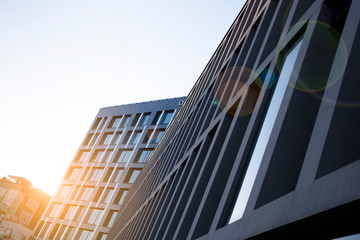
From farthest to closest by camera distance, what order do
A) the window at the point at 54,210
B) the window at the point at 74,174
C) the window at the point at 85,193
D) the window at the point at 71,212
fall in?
the window at the point at 74,174
the window at the point at 54,210
the window at the point at 85,193
the window at the point at 71,212

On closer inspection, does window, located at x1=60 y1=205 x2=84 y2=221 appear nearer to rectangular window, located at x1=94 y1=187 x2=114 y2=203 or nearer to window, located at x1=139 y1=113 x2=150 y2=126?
rectangular window, located at x1=94 y1=187 x2=114 y2=203

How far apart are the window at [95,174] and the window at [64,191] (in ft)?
18.2

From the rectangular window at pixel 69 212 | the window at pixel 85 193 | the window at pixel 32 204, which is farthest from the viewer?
the window at pixel 32 204

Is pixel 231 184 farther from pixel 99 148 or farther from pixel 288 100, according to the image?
pixel 99 148

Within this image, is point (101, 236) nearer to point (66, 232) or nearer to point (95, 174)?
point (66, 232)

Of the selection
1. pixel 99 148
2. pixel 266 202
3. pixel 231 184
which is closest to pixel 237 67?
pixel 231 184

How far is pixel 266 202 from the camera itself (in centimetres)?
457

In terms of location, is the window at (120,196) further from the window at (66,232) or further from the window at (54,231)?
the window at (54,231)

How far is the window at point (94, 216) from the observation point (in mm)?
49750

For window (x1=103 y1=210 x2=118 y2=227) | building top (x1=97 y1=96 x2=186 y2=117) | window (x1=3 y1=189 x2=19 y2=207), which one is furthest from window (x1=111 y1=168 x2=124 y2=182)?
window (x1=3 y1=189 x2=19 y2=207)

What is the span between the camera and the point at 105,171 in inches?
2196

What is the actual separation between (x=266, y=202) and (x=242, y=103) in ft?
12.9

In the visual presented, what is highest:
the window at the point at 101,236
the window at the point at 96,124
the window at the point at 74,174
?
the window at the point at 96,124

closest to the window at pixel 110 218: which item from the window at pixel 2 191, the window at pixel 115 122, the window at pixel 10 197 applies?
the window at pixel 115 122
